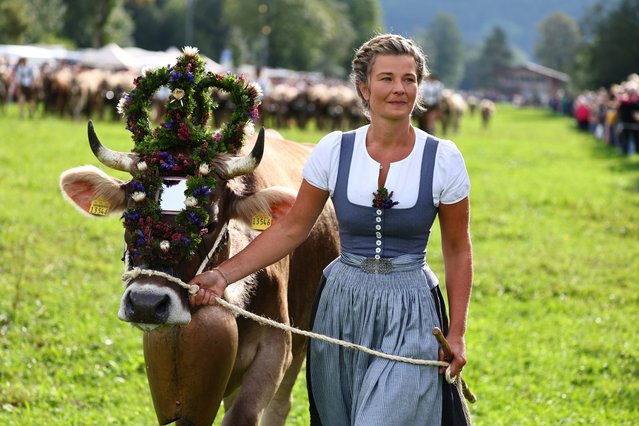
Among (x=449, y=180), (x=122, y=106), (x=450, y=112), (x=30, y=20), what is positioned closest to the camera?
(x=449, y=180)

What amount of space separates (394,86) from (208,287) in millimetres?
1090

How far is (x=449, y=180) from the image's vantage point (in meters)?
3.91

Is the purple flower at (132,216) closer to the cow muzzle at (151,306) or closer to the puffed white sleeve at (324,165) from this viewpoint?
the cow muzzle at (151,306)

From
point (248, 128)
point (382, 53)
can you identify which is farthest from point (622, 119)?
point (382, 53)

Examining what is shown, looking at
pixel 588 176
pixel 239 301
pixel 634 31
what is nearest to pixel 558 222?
pixel 588 176

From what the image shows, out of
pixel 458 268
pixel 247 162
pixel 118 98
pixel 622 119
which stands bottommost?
pixel 118 98

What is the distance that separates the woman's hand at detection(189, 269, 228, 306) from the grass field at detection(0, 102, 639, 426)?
7.70 ft

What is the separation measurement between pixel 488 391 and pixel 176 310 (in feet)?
12.1

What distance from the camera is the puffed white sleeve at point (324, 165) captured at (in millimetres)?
4055

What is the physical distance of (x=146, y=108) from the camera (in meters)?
4.43

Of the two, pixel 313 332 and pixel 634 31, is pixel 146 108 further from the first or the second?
pixel 634 31

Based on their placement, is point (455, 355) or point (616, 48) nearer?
point (455, 355)

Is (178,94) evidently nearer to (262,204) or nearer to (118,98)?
(262,204)

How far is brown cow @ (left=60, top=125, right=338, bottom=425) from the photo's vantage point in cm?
387
